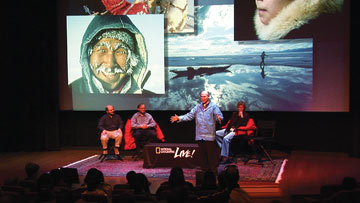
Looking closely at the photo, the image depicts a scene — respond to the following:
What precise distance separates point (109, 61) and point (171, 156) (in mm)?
2810

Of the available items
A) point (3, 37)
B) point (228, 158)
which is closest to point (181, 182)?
point (228, 158)

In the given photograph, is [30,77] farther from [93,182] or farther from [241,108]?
[93,182]

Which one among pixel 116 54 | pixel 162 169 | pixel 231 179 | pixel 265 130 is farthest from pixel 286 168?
pixel 116 54

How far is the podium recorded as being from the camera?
762 cm

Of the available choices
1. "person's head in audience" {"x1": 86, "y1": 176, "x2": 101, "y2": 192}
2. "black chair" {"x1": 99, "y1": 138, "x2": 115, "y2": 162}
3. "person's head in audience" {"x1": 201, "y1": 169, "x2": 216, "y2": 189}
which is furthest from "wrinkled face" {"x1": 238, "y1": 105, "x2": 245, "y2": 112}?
"person's head in audience" {"x1": 86, "y1": 176, "x2": 101, "y2": 192}

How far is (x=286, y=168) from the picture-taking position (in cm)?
760

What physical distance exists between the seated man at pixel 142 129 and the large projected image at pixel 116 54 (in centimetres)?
71

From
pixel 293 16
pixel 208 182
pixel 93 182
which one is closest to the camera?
pixel 93 182

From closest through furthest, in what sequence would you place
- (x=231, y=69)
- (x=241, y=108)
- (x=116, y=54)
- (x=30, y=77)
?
(x=241, y=108) < (x=231, y=69) < (x=116, y=54) < (x=30, y=77)

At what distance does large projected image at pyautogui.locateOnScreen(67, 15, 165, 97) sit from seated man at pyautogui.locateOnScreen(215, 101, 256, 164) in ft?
5.74

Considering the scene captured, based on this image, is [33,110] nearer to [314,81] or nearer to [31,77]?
[31,77]

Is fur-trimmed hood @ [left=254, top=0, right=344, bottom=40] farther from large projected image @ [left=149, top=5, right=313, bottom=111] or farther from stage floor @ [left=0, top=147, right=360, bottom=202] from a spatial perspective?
stage floor @ [left=0, top=147, right=360, bottom=202]

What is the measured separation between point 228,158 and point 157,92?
206cm

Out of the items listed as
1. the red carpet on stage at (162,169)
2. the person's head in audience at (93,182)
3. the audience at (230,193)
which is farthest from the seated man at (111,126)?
the audience at (230,193)
